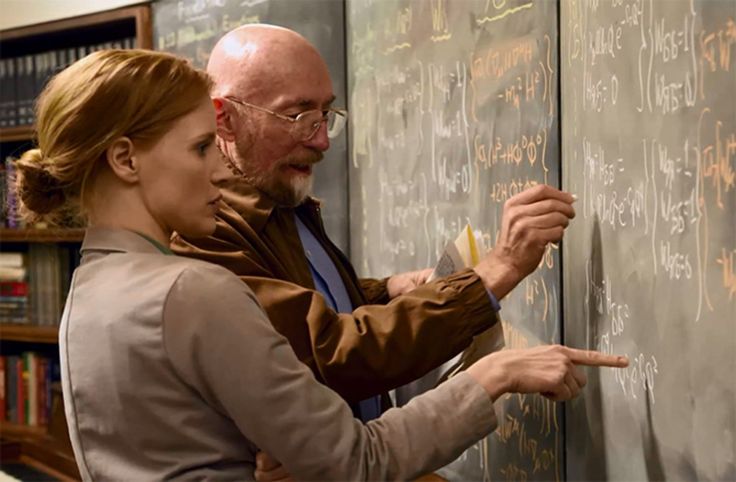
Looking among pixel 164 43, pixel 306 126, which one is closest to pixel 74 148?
pixel 306 126

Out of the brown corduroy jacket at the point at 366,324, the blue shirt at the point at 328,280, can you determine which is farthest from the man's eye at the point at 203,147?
the blue shirt at the point at 328,280

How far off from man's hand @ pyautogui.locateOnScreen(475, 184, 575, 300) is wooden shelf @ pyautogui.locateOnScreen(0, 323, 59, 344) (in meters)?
2.79

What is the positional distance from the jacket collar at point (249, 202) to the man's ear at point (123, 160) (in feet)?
2.15

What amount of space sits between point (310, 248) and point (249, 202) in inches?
7.2

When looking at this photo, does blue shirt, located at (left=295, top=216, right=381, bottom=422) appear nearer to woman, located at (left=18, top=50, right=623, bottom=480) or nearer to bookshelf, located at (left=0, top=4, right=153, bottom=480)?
woman, located at (left=18, top=50, right=623, bottom=480)

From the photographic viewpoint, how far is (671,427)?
162 centimetres

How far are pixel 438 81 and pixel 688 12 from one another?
110 cm

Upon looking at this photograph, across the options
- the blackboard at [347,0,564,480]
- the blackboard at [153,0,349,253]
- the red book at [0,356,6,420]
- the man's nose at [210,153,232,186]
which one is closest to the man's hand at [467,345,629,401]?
the man's nose at [210,153,232,186]

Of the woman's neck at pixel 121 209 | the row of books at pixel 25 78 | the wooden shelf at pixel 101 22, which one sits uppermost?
the wooden shelf at pixel 101 22

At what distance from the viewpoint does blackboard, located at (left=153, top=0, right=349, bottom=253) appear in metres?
3.20

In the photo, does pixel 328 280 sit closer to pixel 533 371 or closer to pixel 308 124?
pixel 308 124

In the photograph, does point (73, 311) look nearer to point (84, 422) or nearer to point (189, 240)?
point (84, 422)

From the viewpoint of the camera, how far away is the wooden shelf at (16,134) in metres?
A: 4.36

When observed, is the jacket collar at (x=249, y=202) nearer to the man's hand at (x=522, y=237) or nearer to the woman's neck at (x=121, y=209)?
the man's hand at (x=522, y=237)
